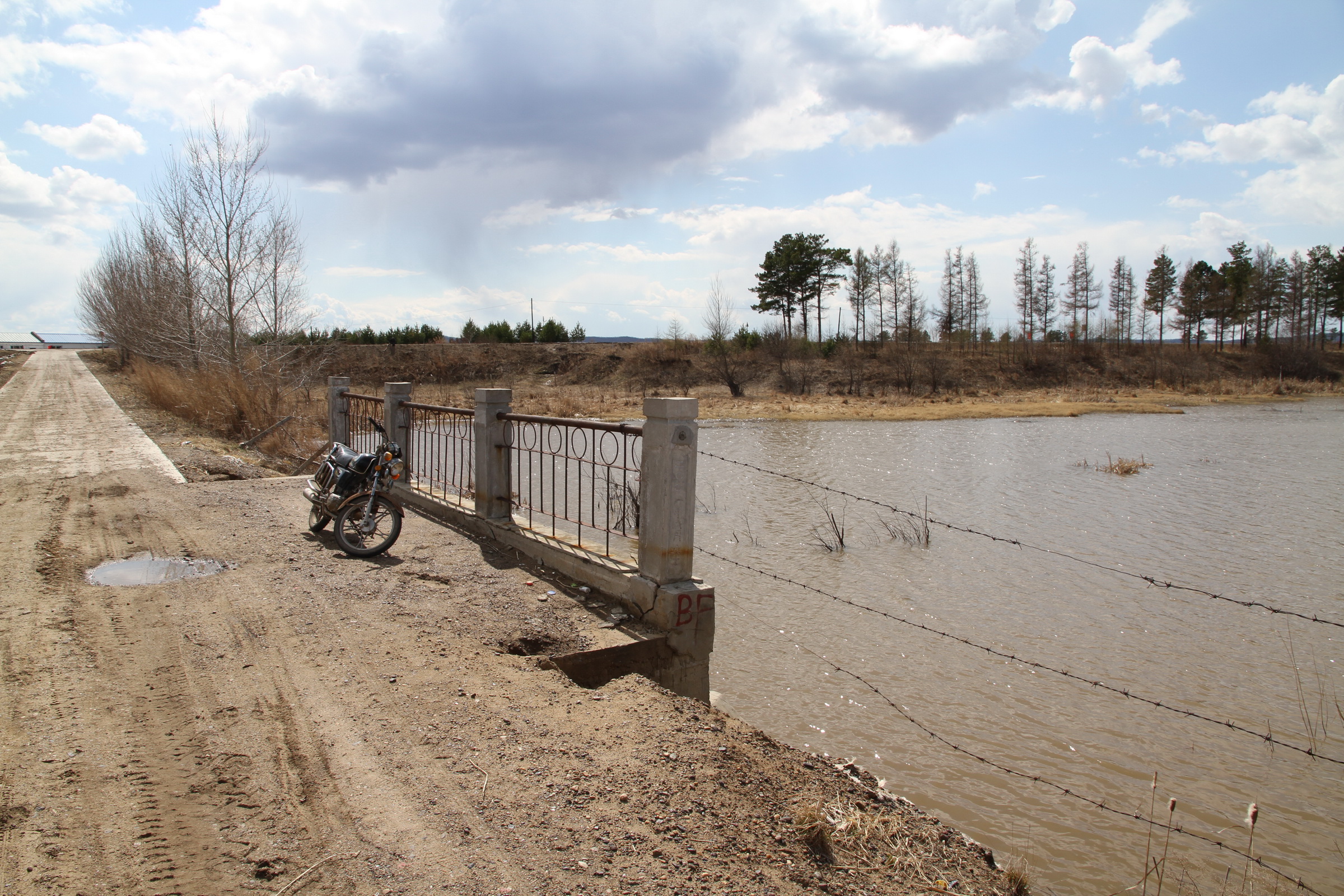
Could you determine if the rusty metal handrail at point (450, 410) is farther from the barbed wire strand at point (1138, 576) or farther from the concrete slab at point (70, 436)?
the concrete slab at point (70, 436)

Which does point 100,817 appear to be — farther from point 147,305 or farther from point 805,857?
point 147,305

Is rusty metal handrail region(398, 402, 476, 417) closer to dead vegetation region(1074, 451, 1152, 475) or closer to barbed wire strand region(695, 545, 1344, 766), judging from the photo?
barbed wire strand region(695, 545, 1344, 766)

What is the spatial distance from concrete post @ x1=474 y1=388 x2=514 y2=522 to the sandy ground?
149 cm

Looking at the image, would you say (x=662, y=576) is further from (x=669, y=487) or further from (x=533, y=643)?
(x=533, y=643)

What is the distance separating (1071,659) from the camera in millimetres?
7055

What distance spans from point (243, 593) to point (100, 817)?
2918 mm

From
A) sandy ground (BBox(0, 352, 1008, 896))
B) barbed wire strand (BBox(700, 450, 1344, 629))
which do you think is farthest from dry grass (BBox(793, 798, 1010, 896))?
barbed wire strand (BBox(700, 450, 1344, 629))

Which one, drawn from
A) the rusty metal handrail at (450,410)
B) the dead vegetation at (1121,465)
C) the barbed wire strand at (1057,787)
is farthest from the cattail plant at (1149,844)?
the dead vegetation at (1121,465)

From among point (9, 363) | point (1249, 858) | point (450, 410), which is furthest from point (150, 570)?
point (9, 363)

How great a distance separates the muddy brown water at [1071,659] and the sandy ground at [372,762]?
1.80 metres

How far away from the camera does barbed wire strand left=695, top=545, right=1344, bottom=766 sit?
4.88m

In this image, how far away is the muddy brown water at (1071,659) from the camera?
4.68 meters

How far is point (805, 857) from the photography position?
2.86m

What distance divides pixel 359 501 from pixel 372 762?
12.8 ft
